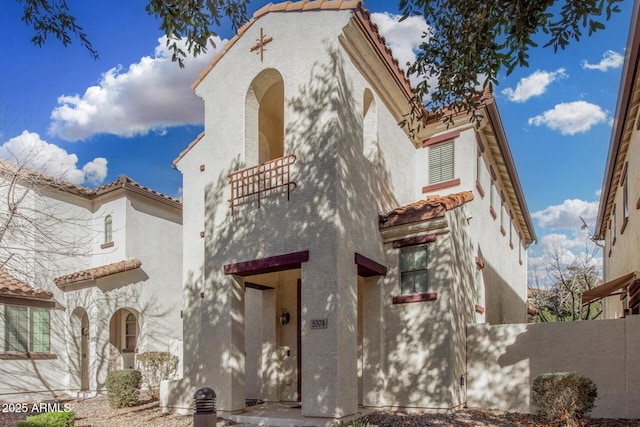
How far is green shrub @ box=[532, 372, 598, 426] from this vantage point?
8.85 m

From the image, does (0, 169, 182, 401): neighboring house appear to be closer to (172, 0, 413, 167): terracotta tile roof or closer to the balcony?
the balcony

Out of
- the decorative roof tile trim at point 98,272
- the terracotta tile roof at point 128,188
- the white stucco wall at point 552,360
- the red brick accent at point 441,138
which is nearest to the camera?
the white stucco wall at point 552,360

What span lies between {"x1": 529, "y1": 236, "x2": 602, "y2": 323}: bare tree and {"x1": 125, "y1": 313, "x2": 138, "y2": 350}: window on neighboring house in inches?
827

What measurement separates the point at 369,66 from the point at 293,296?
19.6 ft

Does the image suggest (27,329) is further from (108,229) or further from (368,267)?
(368,267)

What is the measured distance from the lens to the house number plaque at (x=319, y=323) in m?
9.79

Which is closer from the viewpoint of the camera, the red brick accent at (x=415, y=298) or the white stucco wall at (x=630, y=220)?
the red brick accent at (x=415, y=298)

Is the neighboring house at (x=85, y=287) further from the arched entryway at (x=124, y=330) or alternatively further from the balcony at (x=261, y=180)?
the balcony at (x=261, y=180)

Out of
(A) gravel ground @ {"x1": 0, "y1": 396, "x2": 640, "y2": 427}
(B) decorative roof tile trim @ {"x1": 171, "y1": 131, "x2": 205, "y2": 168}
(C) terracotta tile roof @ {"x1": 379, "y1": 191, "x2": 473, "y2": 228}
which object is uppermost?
(B) decorative roof tile trim @ {"x1": 171, "y1": 131, "x2": 205, "y2": 168}

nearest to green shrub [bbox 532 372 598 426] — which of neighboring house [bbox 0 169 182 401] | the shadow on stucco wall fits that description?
the shadow on stucco wall

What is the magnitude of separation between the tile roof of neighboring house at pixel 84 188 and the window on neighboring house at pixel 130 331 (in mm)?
4643

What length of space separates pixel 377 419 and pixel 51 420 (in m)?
5.92

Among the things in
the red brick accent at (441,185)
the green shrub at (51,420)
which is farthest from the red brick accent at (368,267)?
the green shrub at (51,420)

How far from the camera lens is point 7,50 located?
1076 centimetres
